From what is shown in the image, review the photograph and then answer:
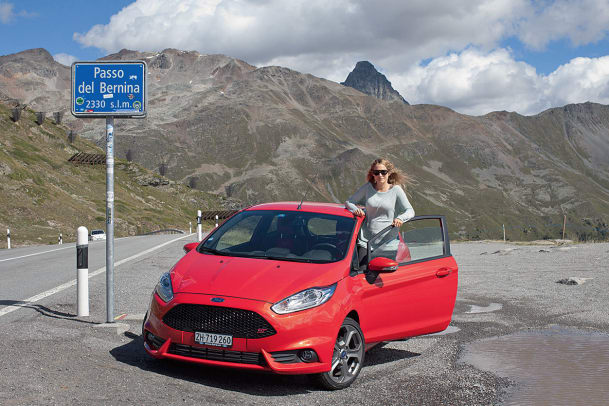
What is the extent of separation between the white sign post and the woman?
2.93 metres

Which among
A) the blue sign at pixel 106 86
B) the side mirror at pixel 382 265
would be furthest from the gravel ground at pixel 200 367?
the blue sign at pixel 106 86

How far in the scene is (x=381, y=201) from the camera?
7.45 m

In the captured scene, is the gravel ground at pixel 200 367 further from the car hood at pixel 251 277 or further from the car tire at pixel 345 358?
the car hood at pixel 251 277

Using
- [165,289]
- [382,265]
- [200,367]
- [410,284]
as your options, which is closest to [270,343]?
[200,367]

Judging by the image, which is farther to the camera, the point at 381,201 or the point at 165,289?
the point at 381,201

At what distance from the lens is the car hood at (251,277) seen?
5527mm

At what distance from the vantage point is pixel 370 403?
521cm

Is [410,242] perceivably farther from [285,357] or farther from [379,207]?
[285,357]

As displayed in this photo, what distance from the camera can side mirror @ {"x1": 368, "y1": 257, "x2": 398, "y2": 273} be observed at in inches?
242

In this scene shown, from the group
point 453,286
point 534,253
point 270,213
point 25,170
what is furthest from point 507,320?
point 25,170

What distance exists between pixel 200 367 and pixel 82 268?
288cm

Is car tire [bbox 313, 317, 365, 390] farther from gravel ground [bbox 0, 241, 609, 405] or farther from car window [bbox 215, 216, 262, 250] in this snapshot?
car window [bbox 215, 216, 262, 250]

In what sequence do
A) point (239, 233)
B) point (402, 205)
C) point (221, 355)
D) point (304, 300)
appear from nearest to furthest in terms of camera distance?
point (221, 355)
point (304, 300)
point (239, 233)
point (402, 205)

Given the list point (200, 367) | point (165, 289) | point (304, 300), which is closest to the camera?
point (304, 300)
